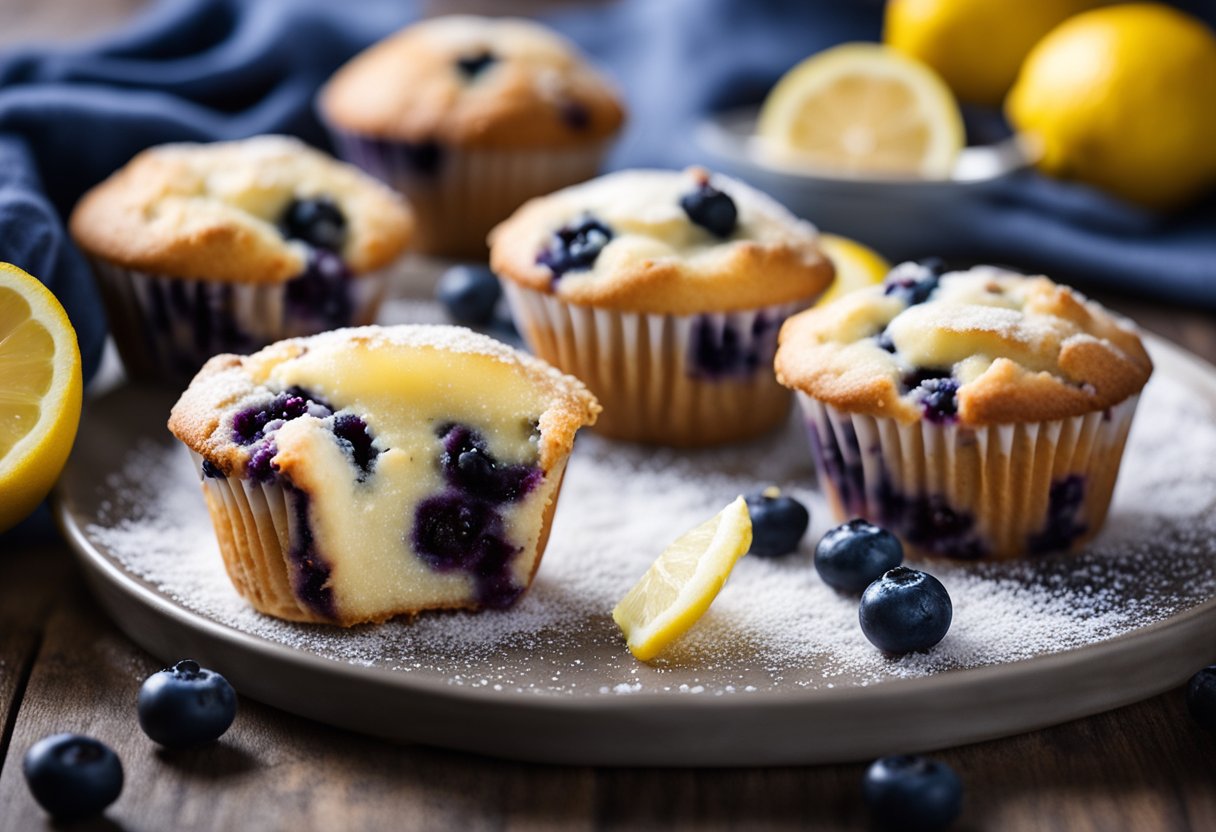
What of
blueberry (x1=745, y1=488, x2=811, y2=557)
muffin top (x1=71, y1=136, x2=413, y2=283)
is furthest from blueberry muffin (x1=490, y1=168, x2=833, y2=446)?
blueberry (x1=745, y1=488, x2=811, y2=557)

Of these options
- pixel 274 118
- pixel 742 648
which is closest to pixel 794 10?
pixel 274 118

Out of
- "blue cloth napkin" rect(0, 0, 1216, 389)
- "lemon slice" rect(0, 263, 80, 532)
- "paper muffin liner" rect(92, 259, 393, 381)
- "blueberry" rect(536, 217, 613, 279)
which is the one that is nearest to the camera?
"lemon slice" rect(0, 263, 80, 532)

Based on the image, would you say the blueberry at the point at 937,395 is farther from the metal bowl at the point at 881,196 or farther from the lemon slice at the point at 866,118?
the lemon slice at the point at 866,118

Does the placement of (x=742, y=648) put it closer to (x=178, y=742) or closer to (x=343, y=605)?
(x=343, y=605)

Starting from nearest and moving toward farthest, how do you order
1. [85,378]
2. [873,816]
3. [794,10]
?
[873,816], [85,378], [794,10]

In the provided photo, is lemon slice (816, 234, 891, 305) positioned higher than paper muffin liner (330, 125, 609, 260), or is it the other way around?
lemon slice (816, 234, 891, 305)

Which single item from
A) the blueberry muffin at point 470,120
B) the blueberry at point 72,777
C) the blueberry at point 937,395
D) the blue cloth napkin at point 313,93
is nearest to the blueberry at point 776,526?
the blueberry at point 937,395

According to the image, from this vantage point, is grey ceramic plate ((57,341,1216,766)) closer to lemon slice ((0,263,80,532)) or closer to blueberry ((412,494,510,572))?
blueberry ((412,494,510,572))

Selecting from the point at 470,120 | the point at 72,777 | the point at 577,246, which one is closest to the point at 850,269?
the point at 577,246
